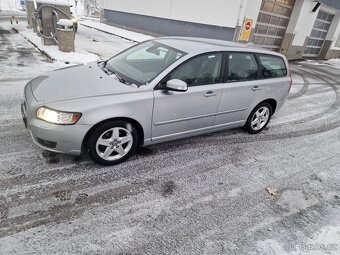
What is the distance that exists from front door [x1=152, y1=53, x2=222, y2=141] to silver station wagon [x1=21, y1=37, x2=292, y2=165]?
14 mm

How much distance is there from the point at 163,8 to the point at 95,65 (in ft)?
45.8

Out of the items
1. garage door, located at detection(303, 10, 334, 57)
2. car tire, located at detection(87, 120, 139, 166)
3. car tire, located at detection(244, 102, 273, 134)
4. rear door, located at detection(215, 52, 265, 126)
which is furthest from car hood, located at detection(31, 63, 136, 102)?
garage door, located at detection(303, 10, 334, 57)

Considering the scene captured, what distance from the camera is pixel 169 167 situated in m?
3.96

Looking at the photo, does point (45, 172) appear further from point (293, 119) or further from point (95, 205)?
point (293, 119)

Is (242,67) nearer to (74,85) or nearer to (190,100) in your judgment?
(190,100)

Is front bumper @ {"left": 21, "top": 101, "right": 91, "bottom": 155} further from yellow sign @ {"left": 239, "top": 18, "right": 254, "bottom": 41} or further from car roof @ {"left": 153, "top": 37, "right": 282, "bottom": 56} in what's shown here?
yellow sign @ {"left": 239, "top": 18, "right": 254, "bottom": 41}

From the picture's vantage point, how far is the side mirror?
3.67m

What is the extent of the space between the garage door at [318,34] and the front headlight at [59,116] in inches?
756

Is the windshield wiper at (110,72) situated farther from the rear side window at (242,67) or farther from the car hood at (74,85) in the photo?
the rear side window at (242,67)

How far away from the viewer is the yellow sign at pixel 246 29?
1298cm

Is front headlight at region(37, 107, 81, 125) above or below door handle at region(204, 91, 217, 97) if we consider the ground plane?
A: below

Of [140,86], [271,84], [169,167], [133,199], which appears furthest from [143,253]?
[271,84]

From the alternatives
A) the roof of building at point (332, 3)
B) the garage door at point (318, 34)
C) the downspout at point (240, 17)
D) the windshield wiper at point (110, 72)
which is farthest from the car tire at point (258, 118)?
the garage door at point (318, 34)

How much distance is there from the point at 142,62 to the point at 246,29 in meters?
10.4
